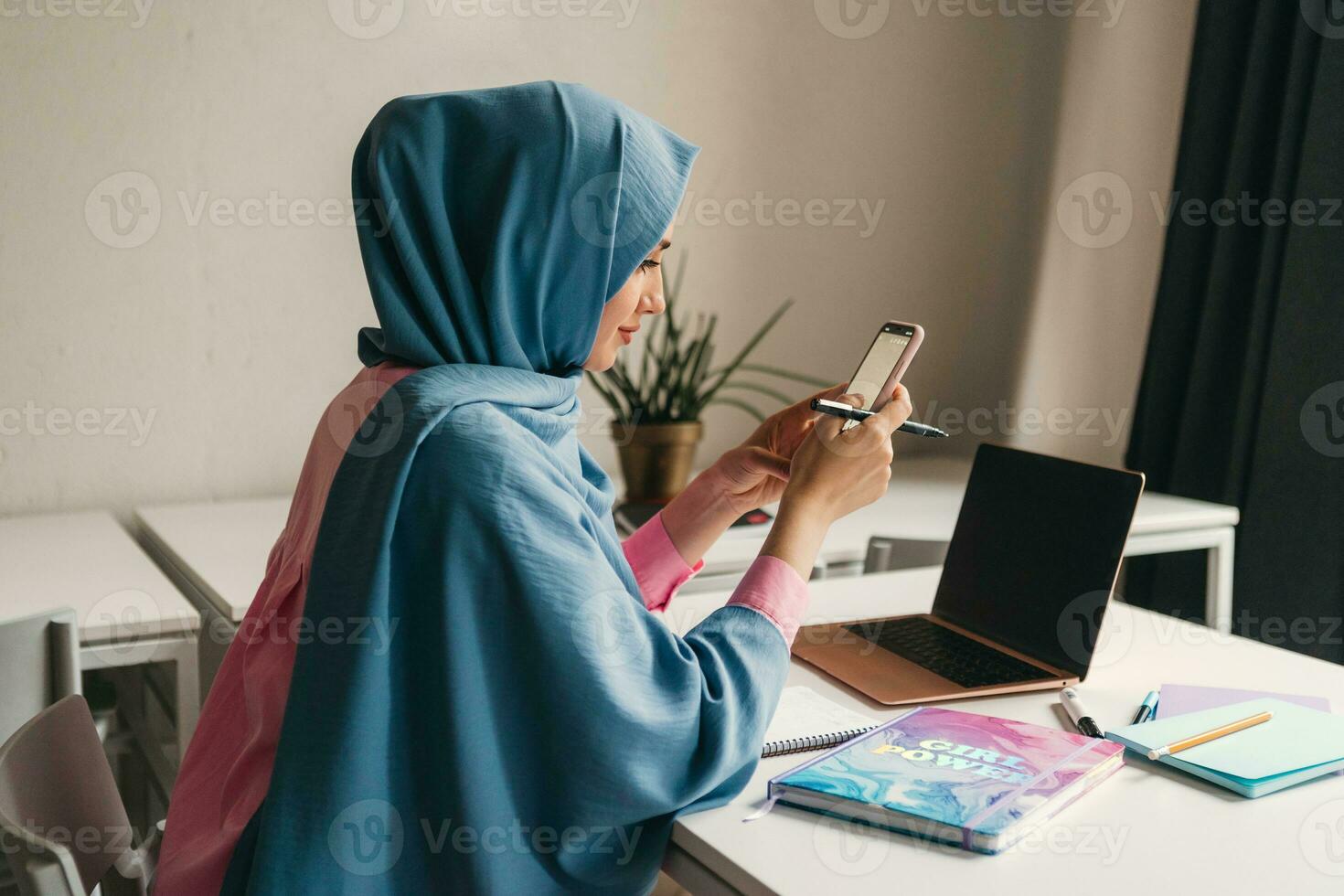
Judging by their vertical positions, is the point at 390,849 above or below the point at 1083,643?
below

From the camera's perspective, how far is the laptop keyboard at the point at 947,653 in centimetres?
128

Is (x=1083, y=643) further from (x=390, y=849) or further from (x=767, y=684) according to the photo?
(x=390, y=849)

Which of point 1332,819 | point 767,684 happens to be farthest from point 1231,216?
point 767,684

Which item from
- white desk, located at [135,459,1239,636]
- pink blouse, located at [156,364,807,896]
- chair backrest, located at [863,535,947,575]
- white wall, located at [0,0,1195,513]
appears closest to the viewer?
pink blouse, located at [156,364,807,896]

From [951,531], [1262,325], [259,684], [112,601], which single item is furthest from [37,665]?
[1262,325]

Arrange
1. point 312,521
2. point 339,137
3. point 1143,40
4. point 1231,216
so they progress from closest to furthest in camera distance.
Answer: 1. point 312,521
2. point 339,137
3. point 1231,216
4. point 1143,40

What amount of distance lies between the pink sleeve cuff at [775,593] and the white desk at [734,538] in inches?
30.2

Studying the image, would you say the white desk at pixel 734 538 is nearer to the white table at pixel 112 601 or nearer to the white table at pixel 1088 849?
the white table at pixel 112 601

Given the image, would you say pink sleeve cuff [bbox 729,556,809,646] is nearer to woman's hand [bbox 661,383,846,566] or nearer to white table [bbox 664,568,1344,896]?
white table [bbox 664,568,1344,896]

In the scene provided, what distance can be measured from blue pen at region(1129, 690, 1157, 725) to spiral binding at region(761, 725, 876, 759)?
29cm

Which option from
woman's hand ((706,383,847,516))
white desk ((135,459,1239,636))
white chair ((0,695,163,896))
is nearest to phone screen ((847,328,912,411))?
woman's hand ((706,383,847,516))

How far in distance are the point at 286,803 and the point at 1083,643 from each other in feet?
2.79

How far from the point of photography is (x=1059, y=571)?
1.32 meters

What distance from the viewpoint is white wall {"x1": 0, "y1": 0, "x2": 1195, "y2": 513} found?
7.18 feet
